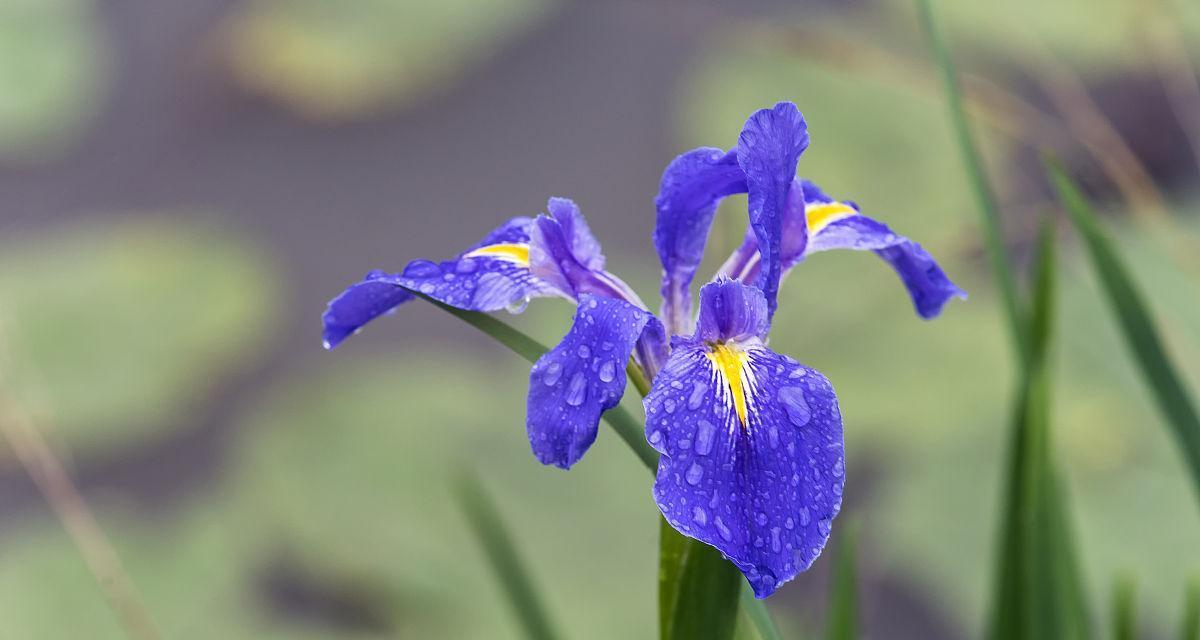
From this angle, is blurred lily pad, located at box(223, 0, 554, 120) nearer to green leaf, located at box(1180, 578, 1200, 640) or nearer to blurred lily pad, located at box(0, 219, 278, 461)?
blurred lily pad, located at box(0, 219, 278, 461)

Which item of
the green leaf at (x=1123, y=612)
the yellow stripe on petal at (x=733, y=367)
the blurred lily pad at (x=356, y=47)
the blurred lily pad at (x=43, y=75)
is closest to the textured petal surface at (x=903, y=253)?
the yellow stripe on petal at (x=733, y=367)

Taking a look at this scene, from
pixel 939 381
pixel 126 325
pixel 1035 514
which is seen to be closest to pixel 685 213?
pixel 1035 514

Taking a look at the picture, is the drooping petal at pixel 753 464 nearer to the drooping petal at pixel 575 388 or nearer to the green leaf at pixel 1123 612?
the drooping petal at pixel 575 388

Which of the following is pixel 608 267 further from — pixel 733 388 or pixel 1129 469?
pixel 733 388

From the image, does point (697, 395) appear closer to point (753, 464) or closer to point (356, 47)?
point (753, 464)

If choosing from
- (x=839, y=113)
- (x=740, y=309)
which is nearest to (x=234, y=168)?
(x=839, y=113)
